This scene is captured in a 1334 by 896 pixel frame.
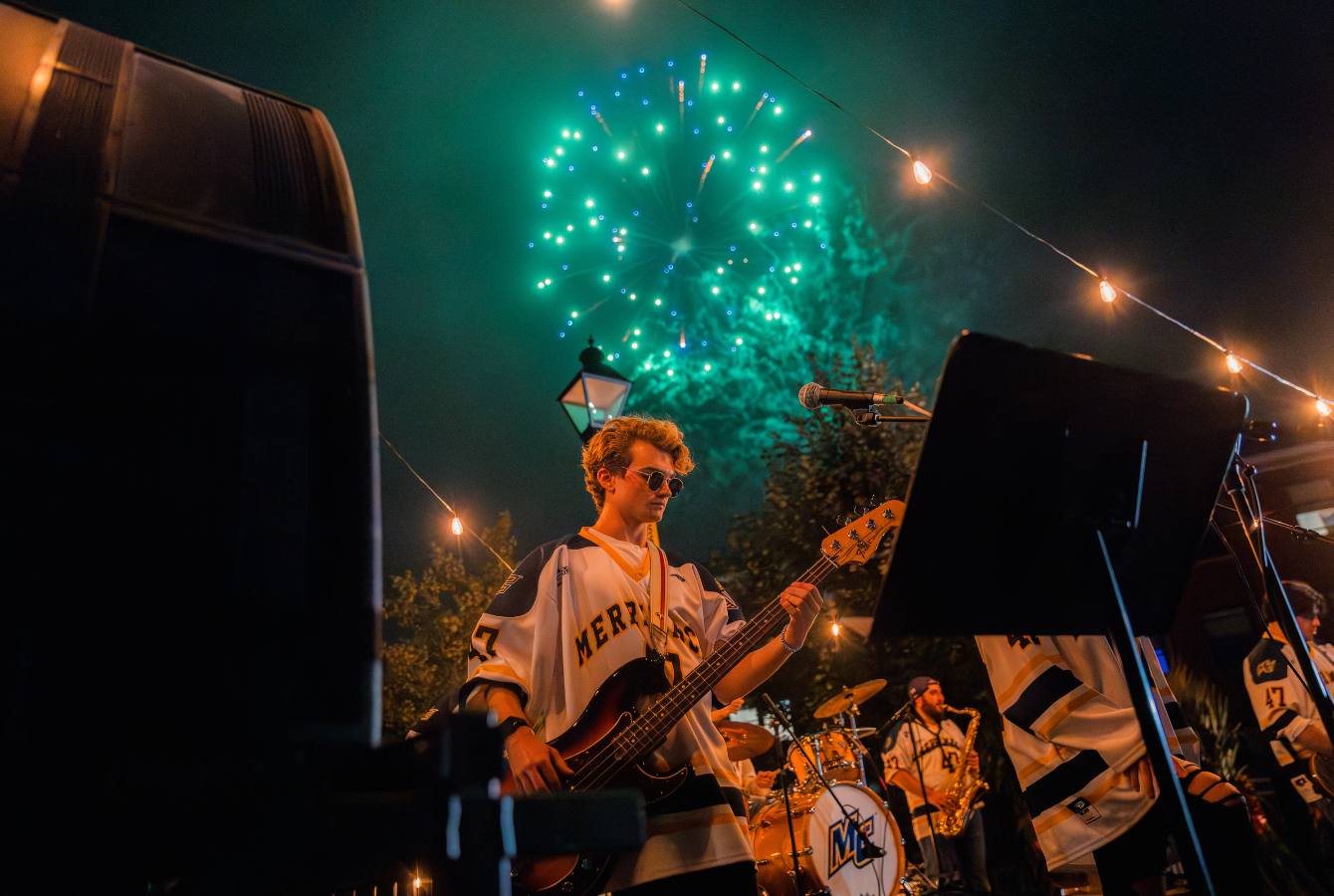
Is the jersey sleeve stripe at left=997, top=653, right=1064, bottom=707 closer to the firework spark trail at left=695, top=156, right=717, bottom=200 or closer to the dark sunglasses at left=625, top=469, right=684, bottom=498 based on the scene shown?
the dark sunglasses at left=625, top=469, right=684, bottom=498

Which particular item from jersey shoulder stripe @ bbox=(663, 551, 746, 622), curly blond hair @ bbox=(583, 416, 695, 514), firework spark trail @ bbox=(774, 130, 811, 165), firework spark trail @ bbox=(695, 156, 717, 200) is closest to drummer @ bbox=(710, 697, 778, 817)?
jersey shoulder stripe @ bbox=(663, 551, 746, 622)

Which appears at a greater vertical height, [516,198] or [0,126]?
[516,198]

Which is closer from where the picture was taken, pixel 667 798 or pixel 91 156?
pixel 91 156

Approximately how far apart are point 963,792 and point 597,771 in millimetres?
7393

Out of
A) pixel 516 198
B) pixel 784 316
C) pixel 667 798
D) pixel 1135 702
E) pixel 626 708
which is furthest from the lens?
pixel 784 316

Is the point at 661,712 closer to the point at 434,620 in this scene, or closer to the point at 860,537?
the point at 860,537

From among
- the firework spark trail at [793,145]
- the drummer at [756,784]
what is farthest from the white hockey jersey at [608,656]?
the firework spark trail at [793,145]

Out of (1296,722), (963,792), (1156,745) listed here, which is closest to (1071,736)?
(1156,745)

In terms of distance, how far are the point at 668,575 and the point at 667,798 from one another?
0.91m

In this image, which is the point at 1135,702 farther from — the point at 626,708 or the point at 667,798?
the point at 626,708

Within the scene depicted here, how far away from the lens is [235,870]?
58cm

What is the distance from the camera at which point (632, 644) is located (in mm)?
2584

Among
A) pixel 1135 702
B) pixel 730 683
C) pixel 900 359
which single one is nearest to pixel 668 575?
pixel 730 683

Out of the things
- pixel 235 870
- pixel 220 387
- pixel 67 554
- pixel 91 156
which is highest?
pixel 91 156
